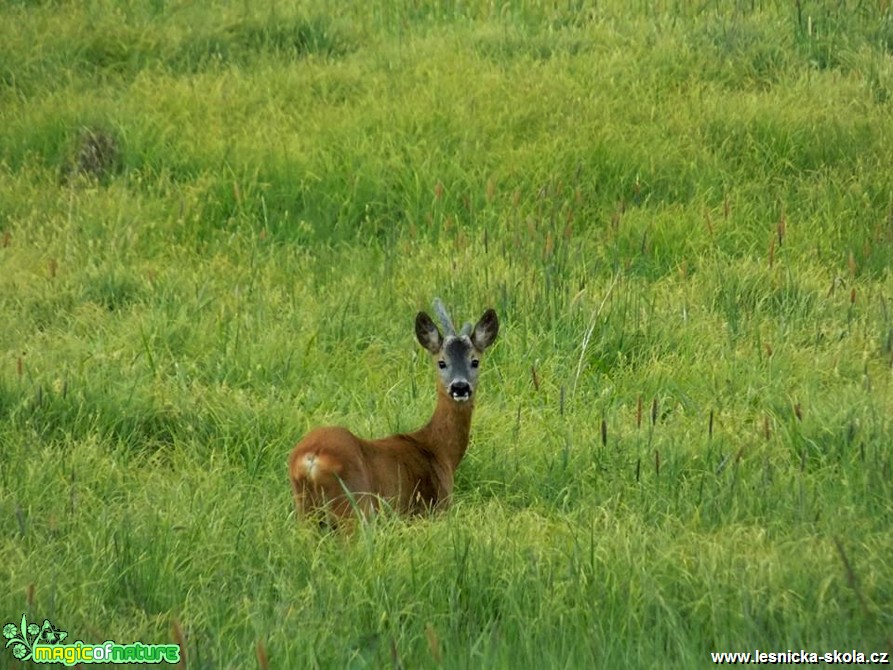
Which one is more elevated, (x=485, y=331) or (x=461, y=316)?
(x=485, y=331)

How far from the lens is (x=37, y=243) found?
8.31 m

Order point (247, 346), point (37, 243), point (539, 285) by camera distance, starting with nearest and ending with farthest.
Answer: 1. point (247, 346)
2. point (539, 285)
3. point (37, 243)

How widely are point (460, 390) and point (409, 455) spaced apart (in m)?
0.40

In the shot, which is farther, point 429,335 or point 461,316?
point 461,316

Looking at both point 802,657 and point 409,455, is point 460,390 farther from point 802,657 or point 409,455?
point 802,657

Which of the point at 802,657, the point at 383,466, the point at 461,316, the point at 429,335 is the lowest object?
the point at 461,316

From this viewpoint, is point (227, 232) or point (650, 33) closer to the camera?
point (227, 232)

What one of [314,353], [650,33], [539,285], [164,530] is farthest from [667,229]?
[164,530]

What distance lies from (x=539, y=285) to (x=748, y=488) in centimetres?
244

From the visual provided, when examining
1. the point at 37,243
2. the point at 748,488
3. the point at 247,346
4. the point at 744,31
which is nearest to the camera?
the point at 748,488

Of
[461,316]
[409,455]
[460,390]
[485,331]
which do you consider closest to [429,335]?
[485,331]

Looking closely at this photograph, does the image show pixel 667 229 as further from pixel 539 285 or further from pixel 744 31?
pixel 744 31
